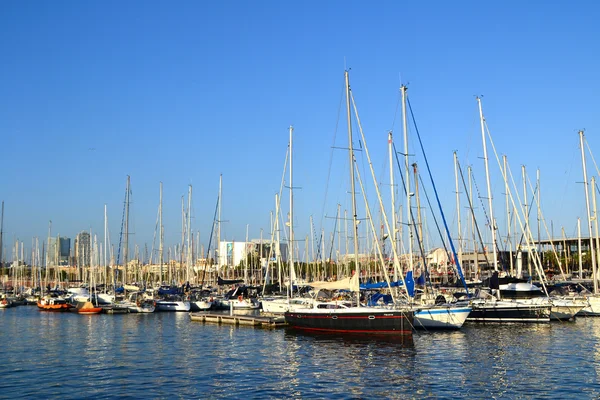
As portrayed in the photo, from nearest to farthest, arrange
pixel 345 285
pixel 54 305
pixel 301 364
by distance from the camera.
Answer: pixel 301 364 → pixel 345 285 → pixel 54 305

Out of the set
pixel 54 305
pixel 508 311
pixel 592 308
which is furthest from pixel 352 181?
pixel 54 305

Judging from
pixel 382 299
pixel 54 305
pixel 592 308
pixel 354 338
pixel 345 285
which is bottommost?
pixel 354 338

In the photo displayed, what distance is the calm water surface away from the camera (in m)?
25.5

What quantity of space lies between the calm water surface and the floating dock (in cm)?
200

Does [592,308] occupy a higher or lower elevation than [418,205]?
lower

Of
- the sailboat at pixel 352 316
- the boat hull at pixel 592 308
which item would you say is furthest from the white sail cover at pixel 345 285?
the boat hull at pixel 592 308

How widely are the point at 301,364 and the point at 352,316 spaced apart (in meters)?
9.53

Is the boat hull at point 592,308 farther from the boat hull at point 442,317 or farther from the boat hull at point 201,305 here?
the boat hull at point 201,305

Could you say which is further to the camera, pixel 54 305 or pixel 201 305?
pixel 54 305

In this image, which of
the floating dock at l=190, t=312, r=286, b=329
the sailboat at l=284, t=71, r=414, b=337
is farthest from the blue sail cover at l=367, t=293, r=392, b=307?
the floating dock at l=190, t=312, r=286, b=329

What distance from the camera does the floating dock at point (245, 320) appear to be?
50.8 m

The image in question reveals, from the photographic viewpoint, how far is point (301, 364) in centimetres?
3216

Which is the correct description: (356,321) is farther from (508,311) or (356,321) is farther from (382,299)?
(508,311)

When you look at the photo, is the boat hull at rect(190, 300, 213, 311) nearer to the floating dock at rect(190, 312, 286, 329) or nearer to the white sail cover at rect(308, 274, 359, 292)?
the floating dock at rect(190, 312, 286, 329)
